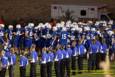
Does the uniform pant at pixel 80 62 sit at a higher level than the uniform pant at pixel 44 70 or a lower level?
higher

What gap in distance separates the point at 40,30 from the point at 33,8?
13917 millimetres

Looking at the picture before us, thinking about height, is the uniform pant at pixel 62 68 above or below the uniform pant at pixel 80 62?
below

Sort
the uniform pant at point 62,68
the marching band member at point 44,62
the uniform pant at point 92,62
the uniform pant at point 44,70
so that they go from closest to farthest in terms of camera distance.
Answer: the marching band member at point 44,62 < the uniform pant at point 44,70 < the uniform pant at point 62,68 < the uniform pant at point 92,62

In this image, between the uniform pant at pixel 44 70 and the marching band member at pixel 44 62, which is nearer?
the marching band member at pixel 44 62

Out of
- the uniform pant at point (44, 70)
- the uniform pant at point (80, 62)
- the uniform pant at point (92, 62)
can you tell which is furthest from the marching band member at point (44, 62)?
the uniform pant at point (92, 62)

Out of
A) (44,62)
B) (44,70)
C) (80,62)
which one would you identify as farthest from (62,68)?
(80,62)

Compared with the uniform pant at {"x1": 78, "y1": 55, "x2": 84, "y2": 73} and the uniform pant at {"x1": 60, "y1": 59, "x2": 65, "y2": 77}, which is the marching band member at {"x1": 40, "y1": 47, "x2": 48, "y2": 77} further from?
the uniform pant at {"x1": 78, "y1": 55, "x2": 84, "y2": 73}

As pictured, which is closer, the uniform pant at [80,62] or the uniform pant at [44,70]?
the uniform pant at [44,70]

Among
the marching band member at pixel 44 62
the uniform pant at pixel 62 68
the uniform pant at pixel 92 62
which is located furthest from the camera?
the uniform pant at pixel 92 62

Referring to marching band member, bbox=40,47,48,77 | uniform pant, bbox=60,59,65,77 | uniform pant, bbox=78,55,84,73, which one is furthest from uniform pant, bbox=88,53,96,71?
marching band member, bbox=40,47,48,77

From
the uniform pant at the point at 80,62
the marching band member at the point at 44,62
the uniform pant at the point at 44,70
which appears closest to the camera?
the marching band member at the point at 44,62

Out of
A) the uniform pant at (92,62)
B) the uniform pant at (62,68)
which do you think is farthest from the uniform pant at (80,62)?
the uniform pant at (62,68)

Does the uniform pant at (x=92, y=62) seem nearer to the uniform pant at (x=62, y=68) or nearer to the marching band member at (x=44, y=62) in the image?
the uniform pant at (x=62, y=68)

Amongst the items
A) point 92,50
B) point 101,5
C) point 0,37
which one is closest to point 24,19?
point 101,5
